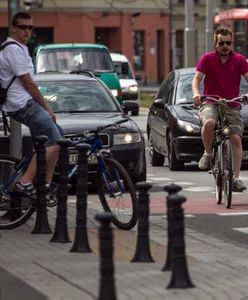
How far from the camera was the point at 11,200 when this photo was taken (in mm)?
10609

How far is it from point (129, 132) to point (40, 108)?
3.97 m

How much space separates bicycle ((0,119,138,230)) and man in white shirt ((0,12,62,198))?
5.0 inches

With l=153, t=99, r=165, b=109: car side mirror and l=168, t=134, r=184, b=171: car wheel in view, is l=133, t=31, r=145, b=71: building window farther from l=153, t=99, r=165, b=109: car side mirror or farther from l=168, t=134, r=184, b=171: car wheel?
l=168, t=134, r=184, b=171: car wheel

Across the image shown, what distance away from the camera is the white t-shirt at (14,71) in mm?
10445

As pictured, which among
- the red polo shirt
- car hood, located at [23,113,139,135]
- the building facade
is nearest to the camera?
the red polo shirt

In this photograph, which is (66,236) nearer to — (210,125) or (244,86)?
(210,125)

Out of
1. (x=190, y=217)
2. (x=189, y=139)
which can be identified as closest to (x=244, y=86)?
(x=189, y=139)

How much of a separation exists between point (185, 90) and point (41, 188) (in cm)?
808

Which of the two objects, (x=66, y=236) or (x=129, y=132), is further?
(x=129, y=132)

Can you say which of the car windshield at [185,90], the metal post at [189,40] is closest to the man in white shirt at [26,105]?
the car windshield at [185,90]

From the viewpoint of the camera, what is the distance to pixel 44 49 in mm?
27531

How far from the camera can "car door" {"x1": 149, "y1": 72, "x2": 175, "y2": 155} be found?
1792 centimetres

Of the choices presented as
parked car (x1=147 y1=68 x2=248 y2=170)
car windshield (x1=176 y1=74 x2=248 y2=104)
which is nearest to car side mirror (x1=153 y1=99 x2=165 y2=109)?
parked car (x1=147 y1=68 x2=248 y2=170)

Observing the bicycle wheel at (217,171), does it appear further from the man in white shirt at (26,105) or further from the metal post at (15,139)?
the man in white shirt at (26,105)
